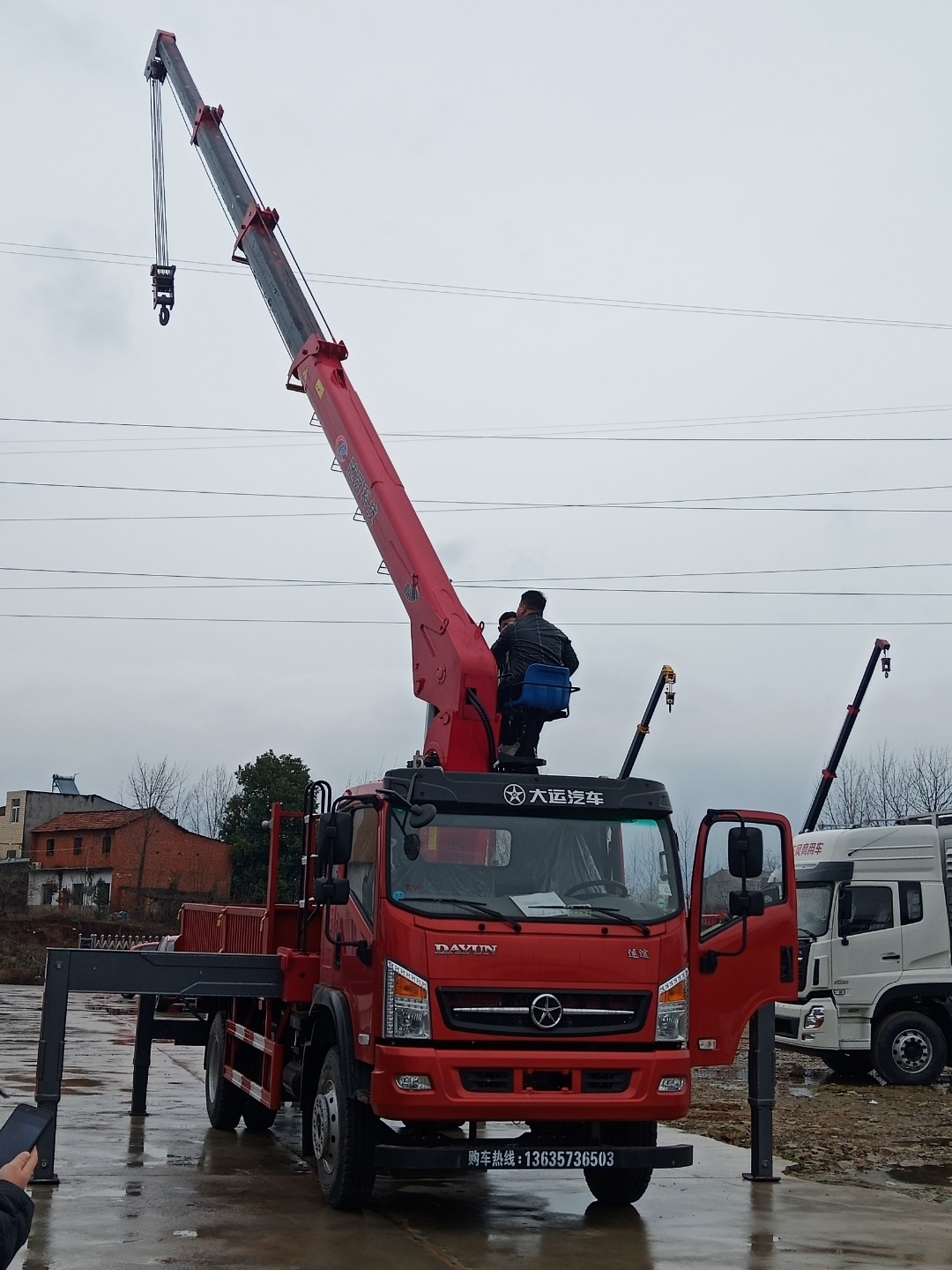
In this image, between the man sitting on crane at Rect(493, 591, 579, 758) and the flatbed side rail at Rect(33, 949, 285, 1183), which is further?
the man sitting on crane at Rect(493, 591, 579, 758)

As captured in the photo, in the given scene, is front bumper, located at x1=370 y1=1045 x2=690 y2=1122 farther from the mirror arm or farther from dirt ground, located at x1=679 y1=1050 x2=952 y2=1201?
dirt ground, located at x1=679 y1=1050 x2=952 y2=1201

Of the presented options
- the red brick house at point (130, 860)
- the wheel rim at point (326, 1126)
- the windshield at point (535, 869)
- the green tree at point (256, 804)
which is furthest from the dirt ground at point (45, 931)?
the windshield at point (535, 869)

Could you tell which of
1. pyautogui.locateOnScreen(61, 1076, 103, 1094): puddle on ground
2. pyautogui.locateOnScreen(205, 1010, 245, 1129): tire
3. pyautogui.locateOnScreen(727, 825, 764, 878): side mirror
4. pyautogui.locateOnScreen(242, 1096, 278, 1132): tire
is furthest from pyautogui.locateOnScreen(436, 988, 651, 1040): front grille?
pyautogui.locateOnScreen(61, 1076, 103, 1094): puddle on ground

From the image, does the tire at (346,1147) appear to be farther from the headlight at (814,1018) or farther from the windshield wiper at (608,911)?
the headlight at (814,1018)

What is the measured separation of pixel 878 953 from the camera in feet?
57.9

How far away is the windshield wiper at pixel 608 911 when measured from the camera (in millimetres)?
8258

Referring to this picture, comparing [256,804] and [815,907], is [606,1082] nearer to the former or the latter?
[815,907]

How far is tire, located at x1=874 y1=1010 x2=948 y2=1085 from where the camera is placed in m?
17.2

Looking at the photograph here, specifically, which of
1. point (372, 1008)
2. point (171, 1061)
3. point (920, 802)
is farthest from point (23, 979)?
point (372, 1008)

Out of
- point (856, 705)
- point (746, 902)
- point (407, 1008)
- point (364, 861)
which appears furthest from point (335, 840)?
point (856, 705)

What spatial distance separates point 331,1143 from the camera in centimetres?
859

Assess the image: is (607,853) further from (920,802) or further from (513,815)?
(920,802)

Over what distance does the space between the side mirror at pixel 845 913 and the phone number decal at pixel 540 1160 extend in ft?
34.2

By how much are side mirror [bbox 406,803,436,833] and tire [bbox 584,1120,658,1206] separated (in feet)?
7.15
